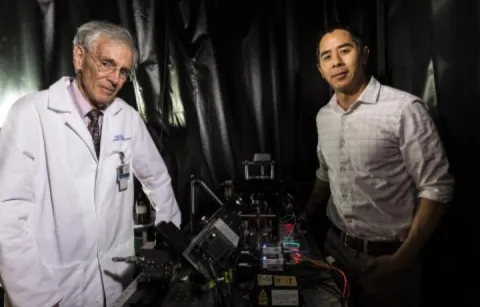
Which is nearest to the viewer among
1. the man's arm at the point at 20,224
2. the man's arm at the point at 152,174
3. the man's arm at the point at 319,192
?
the man's arm at the point at 20,224

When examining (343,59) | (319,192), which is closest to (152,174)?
(319,192)

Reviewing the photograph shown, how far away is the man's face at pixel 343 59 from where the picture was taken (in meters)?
1.49

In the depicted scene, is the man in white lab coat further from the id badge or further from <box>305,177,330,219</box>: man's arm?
<box>305,177,330,219</box>: man's arm

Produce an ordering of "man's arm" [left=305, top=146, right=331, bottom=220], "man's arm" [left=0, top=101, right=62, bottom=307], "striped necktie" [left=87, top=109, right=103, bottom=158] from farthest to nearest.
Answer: "man's arm" [left=305, top=146, right=331, bottom=220], "striped necktie" [left=87, top=109, right=103, bottom=158], "man's arm" [left=0, top=101, right=62, bottom=307]

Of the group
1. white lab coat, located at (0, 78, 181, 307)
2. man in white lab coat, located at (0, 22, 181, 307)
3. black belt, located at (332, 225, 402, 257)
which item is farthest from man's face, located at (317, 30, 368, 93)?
white lab coat, located at (0, 78, 181, 307)

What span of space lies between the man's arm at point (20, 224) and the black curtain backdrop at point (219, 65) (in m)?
0.74

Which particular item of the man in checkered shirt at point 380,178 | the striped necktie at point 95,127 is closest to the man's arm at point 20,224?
the striped necktie at point 95,127

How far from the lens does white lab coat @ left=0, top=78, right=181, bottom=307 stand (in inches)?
45.6

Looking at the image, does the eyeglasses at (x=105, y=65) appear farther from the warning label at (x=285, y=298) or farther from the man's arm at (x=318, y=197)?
the man's arm at (x=318, y=197)

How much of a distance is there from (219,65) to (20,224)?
4.21 feet

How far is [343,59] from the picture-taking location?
149 cm

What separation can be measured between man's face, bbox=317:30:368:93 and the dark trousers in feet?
2.68

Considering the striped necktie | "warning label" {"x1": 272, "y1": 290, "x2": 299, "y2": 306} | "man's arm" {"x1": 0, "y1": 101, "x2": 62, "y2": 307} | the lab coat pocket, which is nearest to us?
"warning label" {"x1": 272, "y1": 290, "x2": 299, "y2": 306}

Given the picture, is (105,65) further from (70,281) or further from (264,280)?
(264,280)
